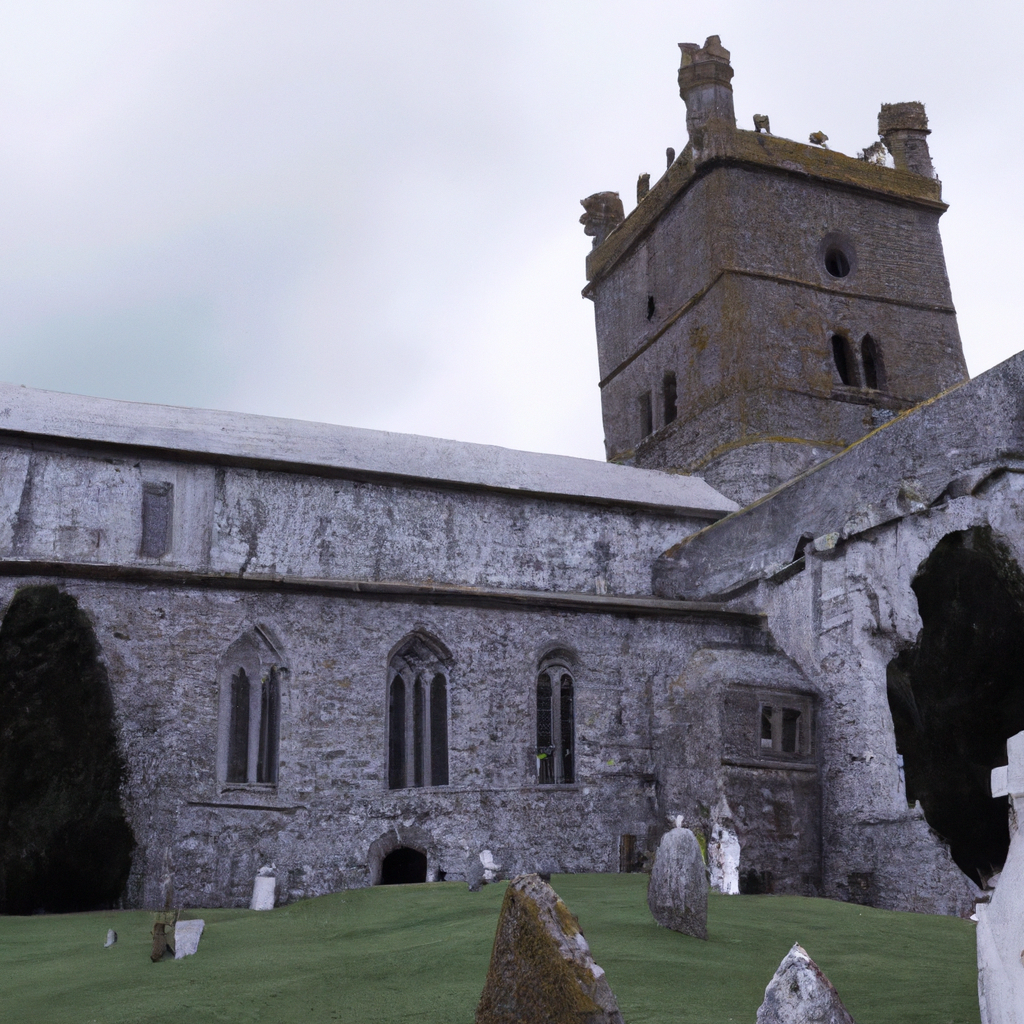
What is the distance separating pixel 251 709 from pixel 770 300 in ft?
48.0

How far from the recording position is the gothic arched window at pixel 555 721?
57.6 ft

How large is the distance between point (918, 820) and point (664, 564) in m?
7.42

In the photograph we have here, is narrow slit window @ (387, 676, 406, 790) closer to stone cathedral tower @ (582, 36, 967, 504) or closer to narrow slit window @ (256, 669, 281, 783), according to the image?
narrow slit window @ (256, 669, 281, 783)

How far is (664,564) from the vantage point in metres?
21.2

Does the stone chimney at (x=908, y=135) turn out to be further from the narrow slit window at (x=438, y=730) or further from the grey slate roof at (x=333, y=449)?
the narrow slit window at (x=438, y=730)

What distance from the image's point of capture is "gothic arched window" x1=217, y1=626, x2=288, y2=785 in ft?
52.5

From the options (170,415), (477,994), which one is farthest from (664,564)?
(477,994)

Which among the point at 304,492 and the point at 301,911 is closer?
the point at 301,911

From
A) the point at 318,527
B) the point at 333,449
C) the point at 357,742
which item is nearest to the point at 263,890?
the point at 357,742

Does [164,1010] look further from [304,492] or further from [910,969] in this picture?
[304,492]

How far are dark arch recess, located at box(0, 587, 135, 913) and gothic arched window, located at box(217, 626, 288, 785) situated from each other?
1.53 metres

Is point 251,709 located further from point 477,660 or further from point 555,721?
point 555,721

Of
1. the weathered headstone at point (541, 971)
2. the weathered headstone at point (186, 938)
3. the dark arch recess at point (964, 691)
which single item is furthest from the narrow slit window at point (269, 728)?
the weathered headstone at point (541, 971)

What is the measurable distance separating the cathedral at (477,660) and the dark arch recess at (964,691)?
1.5 inches
